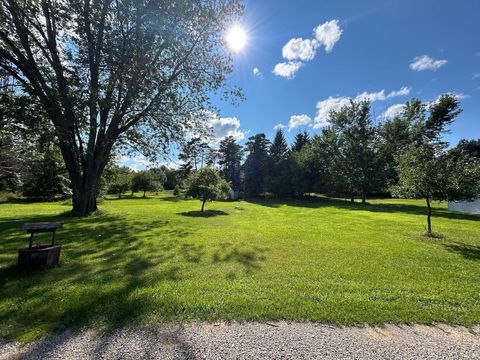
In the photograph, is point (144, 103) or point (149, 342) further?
point (144, 103)

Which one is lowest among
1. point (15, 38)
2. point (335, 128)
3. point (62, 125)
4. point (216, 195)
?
point (216, 195)

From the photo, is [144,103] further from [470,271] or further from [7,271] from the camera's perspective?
[470,271]

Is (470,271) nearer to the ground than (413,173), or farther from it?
nearer to the ground

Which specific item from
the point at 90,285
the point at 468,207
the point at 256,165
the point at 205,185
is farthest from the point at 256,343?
the point at 256,165

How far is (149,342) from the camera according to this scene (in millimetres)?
3385

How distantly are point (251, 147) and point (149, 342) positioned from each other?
51.4 metres

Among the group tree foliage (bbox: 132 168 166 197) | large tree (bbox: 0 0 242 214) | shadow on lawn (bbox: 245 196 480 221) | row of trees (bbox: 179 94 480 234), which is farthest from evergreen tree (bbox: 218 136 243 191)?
large tree (bbox: 0 0 242 214)

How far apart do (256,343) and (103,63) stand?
1569 cm

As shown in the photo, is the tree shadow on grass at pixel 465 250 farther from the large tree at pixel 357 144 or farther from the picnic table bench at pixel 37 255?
the large tree at pixel 357 144

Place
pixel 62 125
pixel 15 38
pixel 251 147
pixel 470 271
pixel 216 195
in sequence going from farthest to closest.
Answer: pixel 251 147 < pixel 216 195 < pixel 15 38 < pixel 62 125 < pixel 470 271

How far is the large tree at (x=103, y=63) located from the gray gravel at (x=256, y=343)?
39.0 feet

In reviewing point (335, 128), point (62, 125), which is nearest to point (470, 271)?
point (62, 125)

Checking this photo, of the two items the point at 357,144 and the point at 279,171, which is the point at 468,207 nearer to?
the point at 357,144

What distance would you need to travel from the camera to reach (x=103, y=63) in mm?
13953
